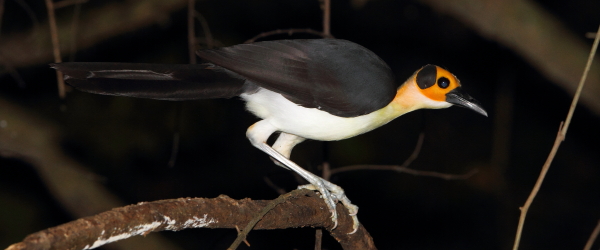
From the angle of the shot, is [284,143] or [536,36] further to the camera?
[536,36]

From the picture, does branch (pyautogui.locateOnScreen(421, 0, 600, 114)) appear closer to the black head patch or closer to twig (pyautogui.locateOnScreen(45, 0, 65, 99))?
the black head patch

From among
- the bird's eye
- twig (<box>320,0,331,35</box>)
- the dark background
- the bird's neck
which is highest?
twig (<box>320,0,331,35</box>)

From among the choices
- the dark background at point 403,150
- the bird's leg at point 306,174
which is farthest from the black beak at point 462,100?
the dark background at point 403,150

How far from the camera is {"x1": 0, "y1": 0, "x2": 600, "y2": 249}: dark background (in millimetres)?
7379

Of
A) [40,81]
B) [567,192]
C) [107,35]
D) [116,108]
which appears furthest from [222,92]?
[567,192]

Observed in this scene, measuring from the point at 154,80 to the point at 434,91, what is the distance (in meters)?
1.61

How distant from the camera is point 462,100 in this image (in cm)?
328

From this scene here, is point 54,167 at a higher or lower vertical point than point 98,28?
lower

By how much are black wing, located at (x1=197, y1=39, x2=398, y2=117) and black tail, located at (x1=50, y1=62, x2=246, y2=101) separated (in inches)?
7.7

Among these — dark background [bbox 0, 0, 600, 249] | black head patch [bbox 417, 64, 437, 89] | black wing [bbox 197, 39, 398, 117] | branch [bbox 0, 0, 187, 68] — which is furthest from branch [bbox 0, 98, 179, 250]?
black head patch [bbox 417, 64, 437, 89]

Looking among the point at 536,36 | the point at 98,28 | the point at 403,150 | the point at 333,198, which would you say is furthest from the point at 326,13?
the point at 403,150

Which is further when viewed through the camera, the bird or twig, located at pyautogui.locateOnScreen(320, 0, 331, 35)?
twig, located at pyautogui.locateOnScreen(320, 0, 331, 35)

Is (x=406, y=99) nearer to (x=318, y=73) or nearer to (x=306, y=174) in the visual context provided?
(x=318, y=73)

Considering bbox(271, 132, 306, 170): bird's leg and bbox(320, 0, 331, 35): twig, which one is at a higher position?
bbox(320, 0, 331, 35): twig
